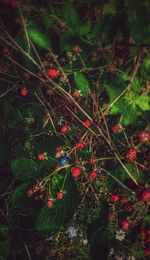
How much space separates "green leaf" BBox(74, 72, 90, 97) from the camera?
175 cm

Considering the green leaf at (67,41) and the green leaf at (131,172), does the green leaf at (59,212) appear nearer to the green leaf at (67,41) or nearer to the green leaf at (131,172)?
the green leaf at (131,172)

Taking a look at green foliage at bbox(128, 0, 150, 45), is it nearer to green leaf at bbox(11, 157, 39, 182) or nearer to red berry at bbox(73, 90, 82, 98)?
red berry at bbox(73, 90, 82, 98)

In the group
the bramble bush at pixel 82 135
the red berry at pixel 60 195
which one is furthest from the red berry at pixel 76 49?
the red berry at pixel 60 195

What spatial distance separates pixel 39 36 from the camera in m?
1.71

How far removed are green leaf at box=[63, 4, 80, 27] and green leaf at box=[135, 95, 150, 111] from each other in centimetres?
53

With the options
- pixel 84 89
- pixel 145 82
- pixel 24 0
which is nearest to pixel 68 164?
pixel 84 89

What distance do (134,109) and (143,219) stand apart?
600 millimetres

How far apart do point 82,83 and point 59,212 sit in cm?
74

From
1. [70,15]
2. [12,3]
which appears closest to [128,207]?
[70,15]

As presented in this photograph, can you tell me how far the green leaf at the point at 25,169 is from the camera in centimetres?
176

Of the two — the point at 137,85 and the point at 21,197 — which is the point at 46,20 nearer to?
the point at 137,85

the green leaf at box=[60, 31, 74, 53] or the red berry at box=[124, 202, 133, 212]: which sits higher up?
the green leaf at box=[60, 31, 74, 53]

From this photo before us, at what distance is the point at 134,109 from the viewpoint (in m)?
1.67

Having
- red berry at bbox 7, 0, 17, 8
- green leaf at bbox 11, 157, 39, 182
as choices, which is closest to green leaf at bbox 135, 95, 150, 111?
green leaf at bbox 11, 157, 39, 182
